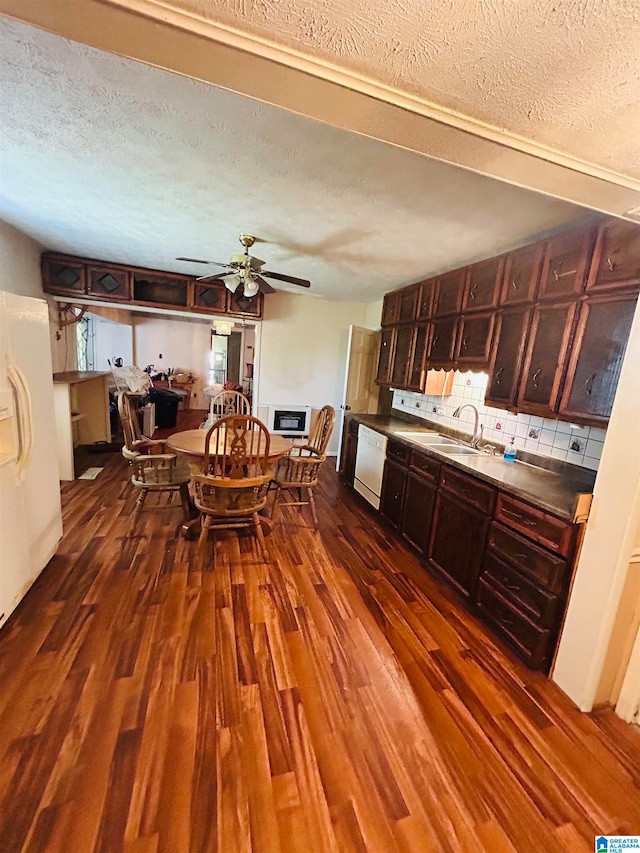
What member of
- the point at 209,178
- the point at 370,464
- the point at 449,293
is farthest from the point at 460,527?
the point at 209,178

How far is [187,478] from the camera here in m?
2.97

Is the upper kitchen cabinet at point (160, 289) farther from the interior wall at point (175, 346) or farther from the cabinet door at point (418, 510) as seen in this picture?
the interior wall at point (175, 346)

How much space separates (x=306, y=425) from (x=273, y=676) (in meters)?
3.99

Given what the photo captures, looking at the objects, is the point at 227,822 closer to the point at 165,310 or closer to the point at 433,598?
the point at 433,598

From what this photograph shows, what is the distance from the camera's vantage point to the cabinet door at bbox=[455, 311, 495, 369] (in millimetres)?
2537

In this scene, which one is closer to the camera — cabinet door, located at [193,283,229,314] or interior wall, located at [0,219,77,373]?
interior wall, located at [0,219,77,373]

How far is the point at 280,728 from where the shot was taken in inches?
57.3

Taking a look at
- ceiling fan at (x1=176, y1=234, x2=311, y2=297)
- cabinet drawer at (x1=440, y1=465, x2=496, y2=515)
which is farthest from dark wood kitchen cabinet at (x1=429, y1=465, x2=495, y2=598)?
ceiling fan at (x1=176, y1=234, x2=311, y2=297)

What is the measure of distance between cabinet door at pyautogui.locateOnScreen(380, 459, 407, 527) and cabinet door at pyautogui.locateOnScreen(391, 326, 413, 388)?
3.14 ft

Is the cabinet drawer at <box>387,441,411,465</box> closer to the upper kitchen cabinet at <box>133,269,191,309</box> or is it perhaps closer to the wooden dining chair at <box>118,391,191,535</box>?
the wooden dining chair at <box>118,391,191,535</box>

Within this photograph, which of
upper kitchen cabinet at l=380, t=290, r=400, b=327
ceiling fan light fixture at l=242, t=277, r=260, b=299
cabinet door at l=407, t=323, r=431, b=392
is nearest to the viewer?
ceiling fan light fixture at l=242, t=277, r=260, b=299

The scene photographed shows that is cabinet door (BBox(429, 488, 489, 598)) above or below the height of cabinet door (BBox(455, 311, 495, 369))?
below

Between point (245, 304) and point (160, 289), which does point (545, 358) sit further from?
point (160, 289)

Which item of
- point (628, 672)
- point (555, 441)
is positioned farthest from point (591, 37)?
point (628, 672)
